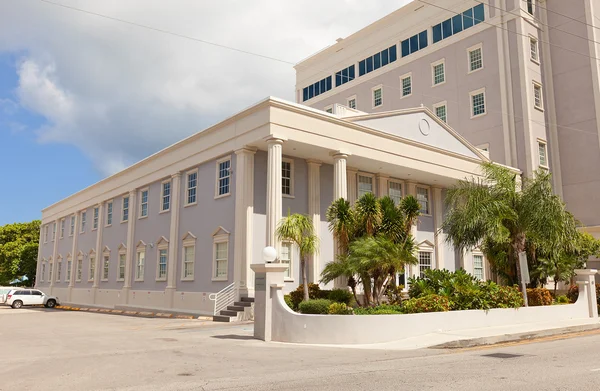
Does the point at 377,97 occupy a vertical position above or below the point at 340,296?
above

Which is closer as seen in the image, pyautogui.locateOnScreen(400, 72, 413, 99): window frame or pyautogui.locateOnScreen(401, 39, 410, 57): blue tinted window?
pyautogui.locateOnScreen(400, 72, 413, 99): window frame

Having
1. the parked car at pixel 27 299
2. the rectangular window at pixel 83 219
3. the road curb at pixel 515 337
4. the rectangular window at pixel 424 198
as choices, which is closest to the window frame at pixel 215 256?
the rectangular window at pixel 424 198

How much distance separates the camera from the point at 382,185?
102 ft

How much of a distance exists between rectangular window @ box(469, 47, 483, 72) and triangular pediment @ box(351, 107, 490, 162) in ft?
26.9

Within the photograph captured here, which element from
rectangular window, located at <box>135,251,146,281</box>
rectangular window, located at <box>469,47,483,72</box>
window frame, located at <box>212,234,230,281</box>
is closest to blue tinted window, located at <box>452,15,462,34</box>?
rectangular window, located at <box>469,47,483,72</box>

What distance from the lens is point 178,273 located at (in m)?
29.4

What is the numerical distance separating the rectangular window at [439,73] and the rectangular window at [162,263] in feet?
78.3

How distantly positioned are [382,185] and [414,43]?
1732cm

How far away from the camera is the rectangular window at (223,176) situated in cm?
2680

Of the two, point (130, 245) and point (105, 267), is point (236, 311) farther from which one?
point (105, 267)

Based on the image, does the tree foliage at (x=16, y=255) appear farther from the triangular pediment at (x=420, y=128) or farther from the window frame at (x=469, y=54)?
the window frame at (x=469, y=54)

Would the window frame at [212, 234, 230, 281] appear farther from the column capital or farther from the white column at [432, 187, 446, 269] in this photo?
the white column at [432, 187, 446, 269]

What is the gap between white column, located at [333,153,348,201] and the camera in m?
25.5

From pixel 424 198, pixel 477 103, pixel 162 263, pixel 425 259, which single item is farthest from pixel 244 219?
pixel 477 103
